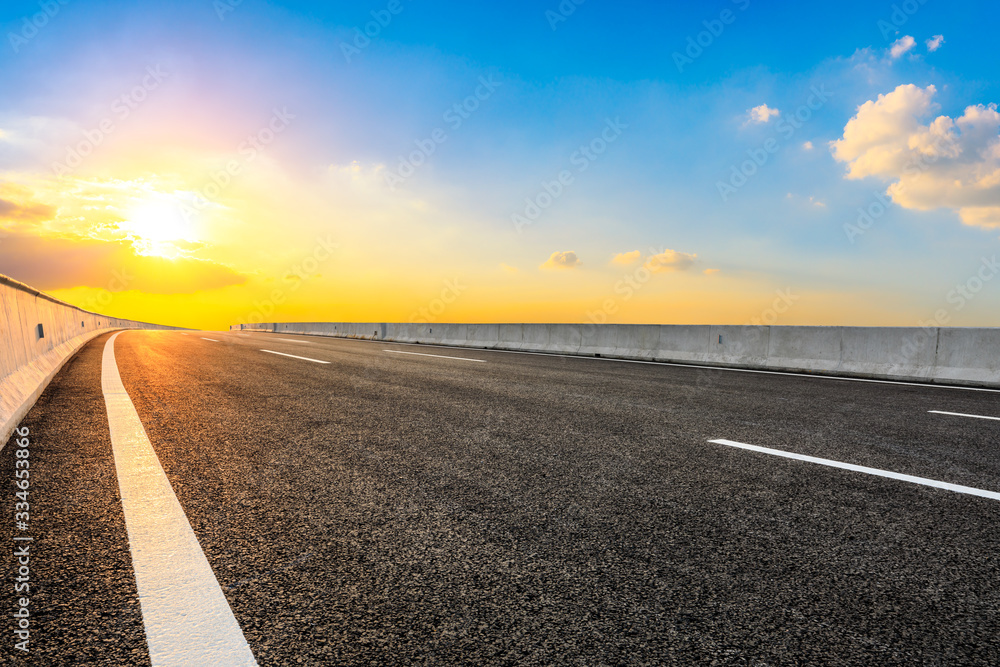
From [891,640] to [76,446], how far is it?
490cm

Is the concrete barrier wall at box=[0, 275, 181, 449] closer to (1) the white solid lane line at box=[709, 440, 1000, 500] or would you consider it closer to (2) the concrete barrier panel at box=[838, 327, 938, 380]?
(1) the white solid lane line at box=[709, 440, 1000, 500]

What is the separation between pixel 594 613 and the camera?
2016 millimetres

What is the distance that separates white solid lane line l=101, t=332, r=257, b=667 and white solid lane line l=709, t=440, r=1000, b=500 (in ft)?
12.1

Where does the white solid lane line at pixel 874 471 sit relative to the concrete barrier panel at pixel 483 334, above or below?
below

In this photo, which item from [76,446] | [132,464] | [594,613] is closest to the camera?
[594,613]

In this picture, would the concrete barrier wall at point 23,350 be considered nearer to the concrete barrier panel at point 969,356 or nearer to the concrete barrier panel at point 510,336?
the concrete barrier panel at point 510,336

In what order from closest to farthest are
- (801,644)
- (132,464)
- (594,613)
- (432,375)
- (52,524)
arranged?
(801,644) < (594,613) < (52,524) < (132,464) < (432,375)

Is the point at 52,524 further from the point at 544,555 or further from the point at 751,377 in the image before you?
the point at 751,377

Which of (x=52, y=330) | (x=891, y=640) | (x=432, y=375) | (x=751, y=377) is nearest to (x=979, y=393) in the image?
(x=751, y=377)

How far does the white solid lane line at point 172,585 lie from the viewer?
1.77 meters

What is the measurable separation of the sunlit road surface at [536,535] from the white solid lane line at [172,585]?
0.09ft

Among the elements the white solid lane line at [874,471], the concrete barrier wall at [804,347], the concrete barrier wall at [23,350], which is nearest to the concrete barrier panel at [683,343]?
the concrete barrier wall at [804,347]

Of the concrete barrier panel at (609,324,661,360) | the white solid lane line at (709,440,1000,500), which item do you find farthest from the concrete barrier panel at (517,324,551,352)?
the white solid lane line at (709,440,1000,500)

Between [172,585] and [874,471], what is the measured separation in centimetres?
398
